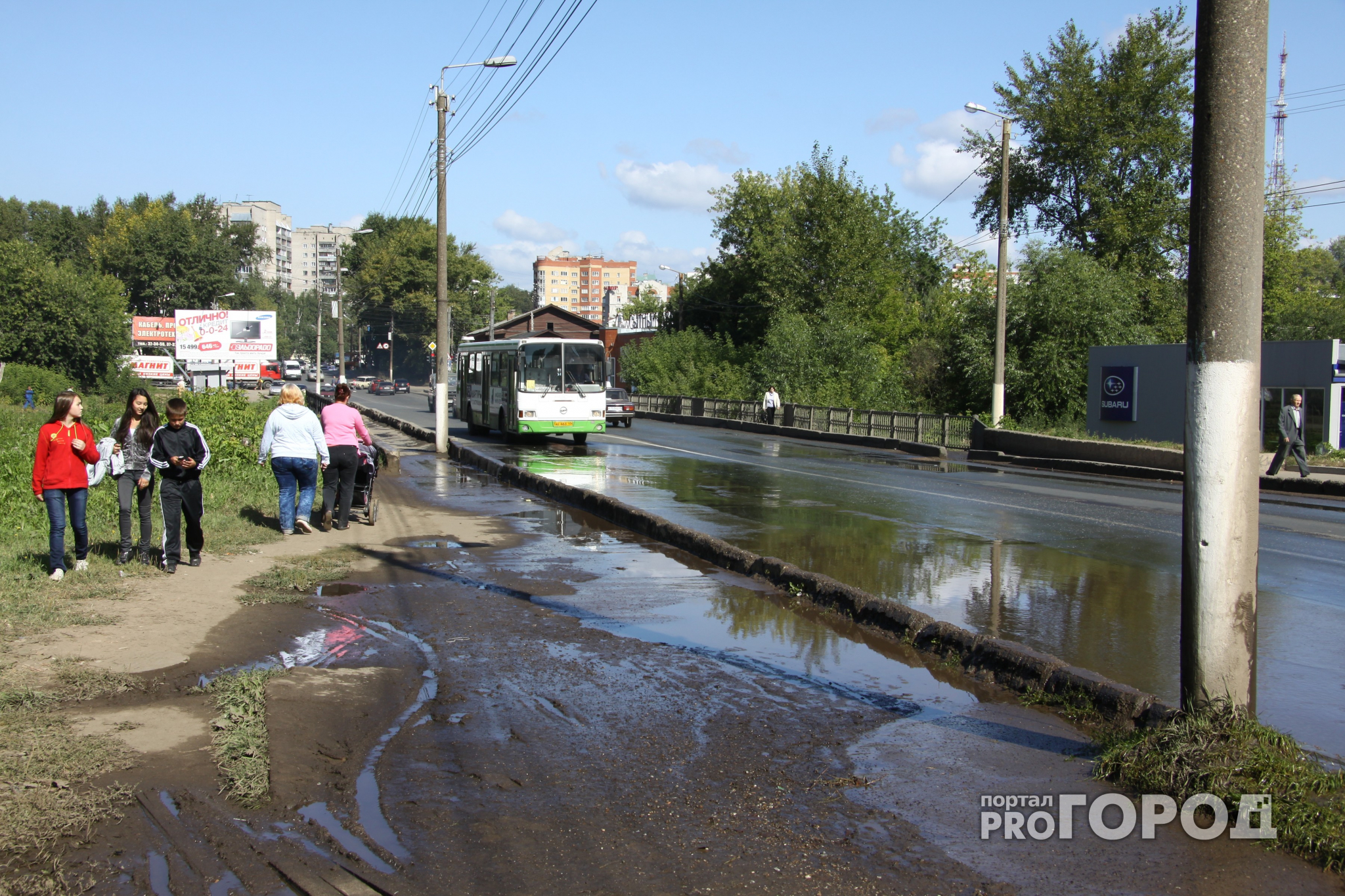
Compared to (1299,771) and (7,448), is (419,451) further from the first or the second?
(1299,771)

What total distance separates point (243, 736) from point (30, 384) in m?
55.6

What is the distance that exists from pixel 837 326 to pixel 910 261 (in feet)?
132

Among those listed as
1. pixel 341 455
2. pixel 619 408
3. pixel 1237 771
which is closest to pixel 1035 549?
pixel 1237 771

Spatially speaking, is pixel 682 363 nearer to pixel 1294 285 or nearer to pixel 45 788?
pixel 1294 285

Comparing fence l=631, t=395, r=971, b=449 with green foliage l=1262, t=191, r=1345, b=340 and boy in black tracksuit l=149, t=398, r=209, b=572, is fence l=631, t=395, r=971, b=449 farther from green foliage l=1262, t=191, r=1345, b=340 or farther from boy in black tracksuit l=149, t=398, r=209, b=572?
boy in black tracksuit l=149, t=398, r=209, b=572

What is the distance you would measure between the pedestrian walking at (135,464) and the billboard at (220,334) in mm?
41031

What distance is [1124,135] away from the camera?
49.0 m

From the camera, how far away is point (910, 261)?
84.3 meters

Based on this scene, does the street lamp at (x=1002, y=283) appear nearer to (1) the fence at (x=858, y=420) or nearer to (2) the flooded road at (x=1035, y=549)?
(1) the fence at (x=858, y=420)

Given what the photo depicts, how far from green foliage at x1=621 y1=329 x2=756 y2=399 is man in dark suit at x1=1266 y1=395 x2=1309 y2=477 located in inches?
1527

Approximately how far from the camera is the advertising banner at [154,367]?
69.3m

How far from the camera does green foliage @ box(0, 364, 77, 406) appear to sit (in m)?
49.6

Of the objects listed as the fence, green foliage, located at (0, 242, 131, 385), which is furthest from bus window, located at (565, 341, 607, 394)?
green foliage, located at (0, 242, 131, 385)

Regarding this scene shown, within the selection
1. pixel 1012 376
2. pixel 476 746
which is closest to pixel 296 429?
pixel 476 746
